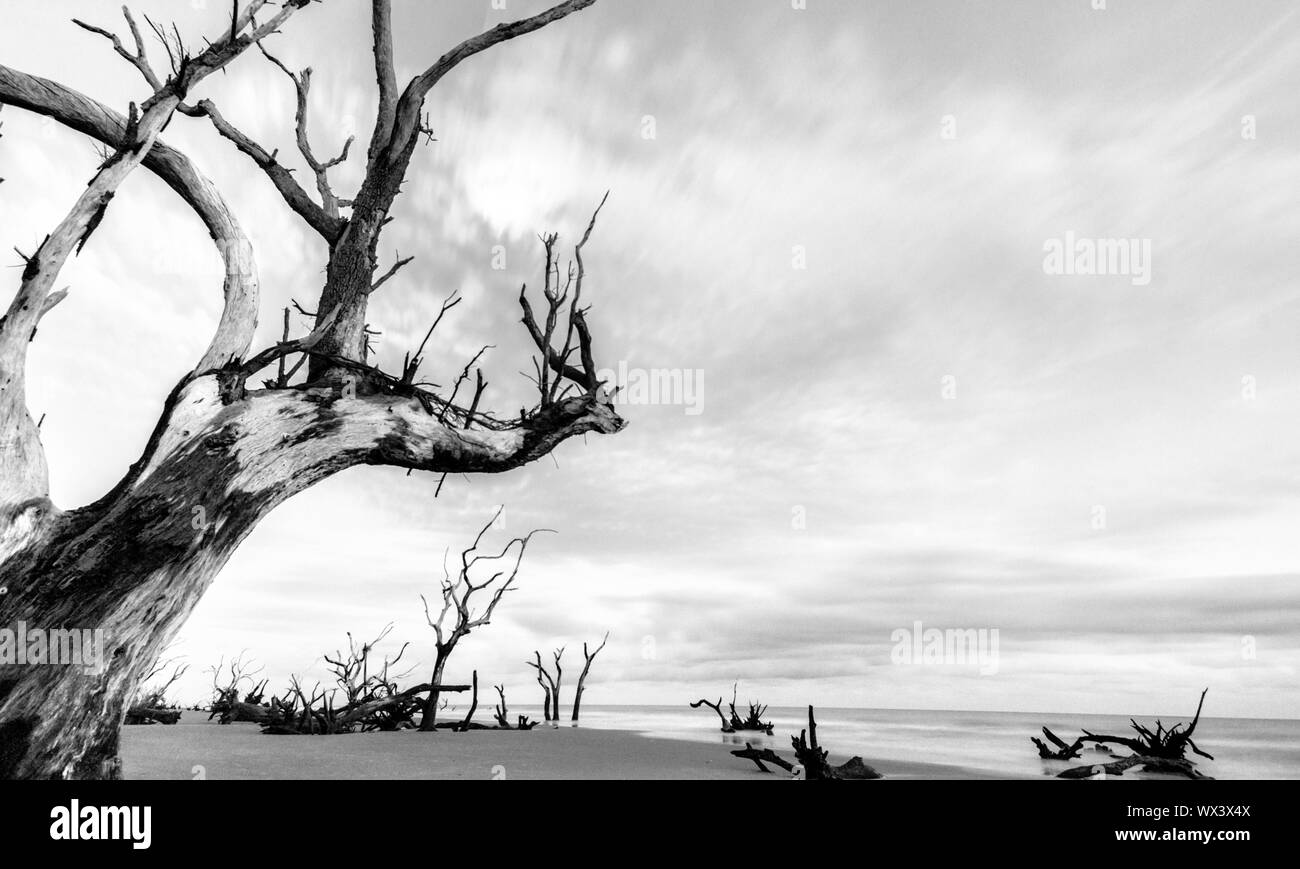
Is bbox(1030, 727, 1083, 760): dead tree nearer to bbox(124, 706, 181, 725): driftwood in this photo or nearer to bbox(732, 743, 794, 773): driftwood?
bbox(732, 743, 794, 773): driftwood

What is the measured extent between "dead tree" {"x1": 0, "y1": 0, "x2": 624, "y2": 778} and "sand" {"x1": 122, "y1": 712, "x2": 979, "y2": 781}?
0.98 metres

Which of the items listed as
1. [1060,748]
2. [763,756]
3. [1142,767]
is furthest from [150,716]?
[1142,767]

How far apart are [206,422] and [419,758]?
3124 mm

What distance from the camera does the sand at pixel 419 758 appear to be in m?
5.01

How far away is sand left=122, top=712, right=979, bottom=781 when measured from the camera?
5.01m

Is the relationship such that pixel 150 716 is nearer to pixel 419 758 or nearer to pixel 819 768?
pixel 419 758

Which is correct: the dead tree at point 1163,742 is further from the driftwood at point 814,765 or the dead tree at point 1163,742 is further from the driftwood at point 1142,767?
the driftwood at point 814,765

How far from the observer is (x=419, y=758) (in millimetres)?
5953

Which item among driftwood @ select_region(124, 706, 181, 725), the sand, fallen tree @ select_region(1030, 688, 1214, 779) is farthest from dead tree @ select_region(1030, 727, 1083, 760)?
driftwood @ select_region(124, 706, 181, 725)

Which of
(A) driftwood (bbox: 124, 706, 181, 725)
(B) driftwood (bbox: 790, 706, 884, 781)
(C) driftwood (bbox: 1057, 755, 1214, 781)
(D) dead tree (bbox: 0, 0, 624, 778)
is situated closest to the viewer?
(D) dead tree (bbox: 0, 0, 624, 778)

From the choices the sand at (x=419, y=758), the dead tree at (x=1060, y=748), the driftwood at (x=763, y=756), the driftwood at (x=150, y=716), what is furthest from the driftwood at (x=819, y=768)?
the driftwood at (x=150, y=716)

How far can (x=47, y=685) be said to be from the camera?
13.0 ft
